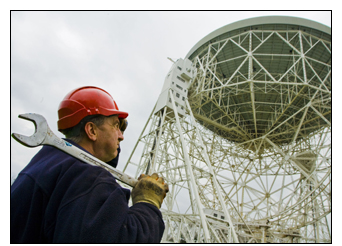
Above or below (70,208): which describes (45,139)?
above

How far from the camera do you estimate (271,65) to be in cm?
1405

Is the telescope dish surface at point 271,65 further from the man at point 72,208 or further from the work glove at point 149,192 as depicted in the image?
the man at point 72,208

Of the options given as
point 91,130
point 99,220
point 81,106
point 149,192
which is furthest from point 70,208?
point 81,106

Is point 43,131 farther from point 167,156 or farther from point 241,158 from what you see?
point 241,158

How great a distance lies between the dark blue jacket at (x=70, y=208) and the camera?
52.3 inches

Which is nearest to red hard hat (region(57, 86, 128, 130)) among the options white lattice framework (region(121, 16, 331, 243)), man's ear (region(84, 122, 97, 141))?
man's ear (region(84, 122, 97, 141))

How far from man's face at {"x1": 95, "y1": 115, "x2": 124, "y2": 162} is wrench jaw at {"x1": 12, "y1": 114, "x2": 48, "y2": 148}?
469mm

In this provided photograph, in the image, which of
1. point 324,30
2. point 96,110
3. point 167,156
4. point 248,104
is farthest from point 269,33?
point 96,110

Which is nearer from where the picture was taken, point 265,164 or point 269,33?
point 269,33

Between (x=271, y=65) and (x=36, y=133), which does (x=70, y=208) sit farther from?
(x=271, y=65)

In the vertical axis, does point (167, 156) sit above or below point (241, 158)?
below

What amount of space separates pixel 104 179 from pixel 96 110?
0.73 metres

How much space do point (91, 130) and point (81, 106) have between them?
0.70 ft

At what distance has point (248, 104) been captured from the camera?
15484mm
